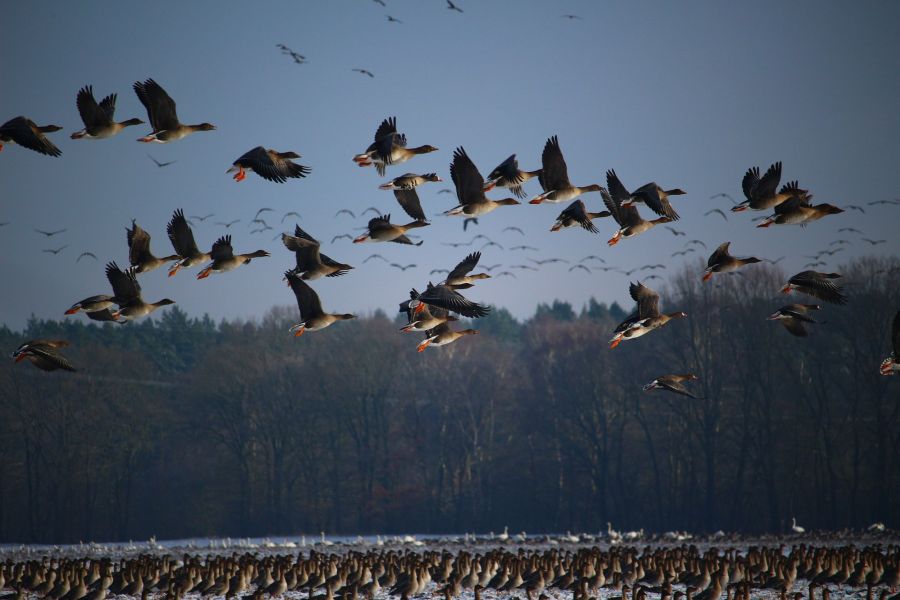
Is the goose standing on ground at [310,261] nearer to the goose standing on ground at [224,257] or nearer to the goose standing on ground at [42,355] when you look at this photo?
the goose standing on ground at [224,257]

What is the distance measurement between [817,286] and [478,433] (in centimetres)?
5124

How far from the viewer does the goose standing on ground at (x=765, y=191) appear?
15.9 m

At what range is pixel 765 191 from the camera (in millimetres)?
15930

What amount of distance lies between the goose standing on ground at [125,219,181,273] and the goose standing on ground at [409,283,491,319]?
16.1 feet

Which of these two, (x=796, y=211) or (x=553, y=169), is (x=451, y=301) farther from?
(x=796, y=211)

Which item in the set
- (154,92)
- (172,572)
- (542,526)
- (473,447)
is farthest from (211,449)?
(154,92)

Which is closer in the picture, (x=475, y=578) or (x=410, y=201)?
(x=410, y=201)

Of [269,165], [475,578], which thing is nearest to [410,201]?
[269,165]

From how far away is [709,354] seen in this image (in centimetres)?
5594

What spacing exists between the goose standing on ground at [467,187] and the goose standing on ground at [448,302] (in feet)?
4.67

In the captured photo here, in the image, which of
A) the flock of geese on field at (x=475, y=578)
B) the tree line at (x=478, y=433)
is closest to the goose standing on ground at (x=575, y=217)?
the flock of geese on field at (x=475, y=578)

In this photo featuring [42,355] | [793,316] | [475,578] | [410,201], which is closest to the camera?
[42,355]

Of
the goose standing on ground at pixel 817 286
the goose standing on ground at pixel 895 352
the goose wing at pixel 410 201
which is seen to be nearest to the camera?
the goose standing on ground at pixel 895 352

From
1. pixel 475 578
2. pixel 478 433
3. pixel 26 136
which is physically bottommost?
pixel 475 578
